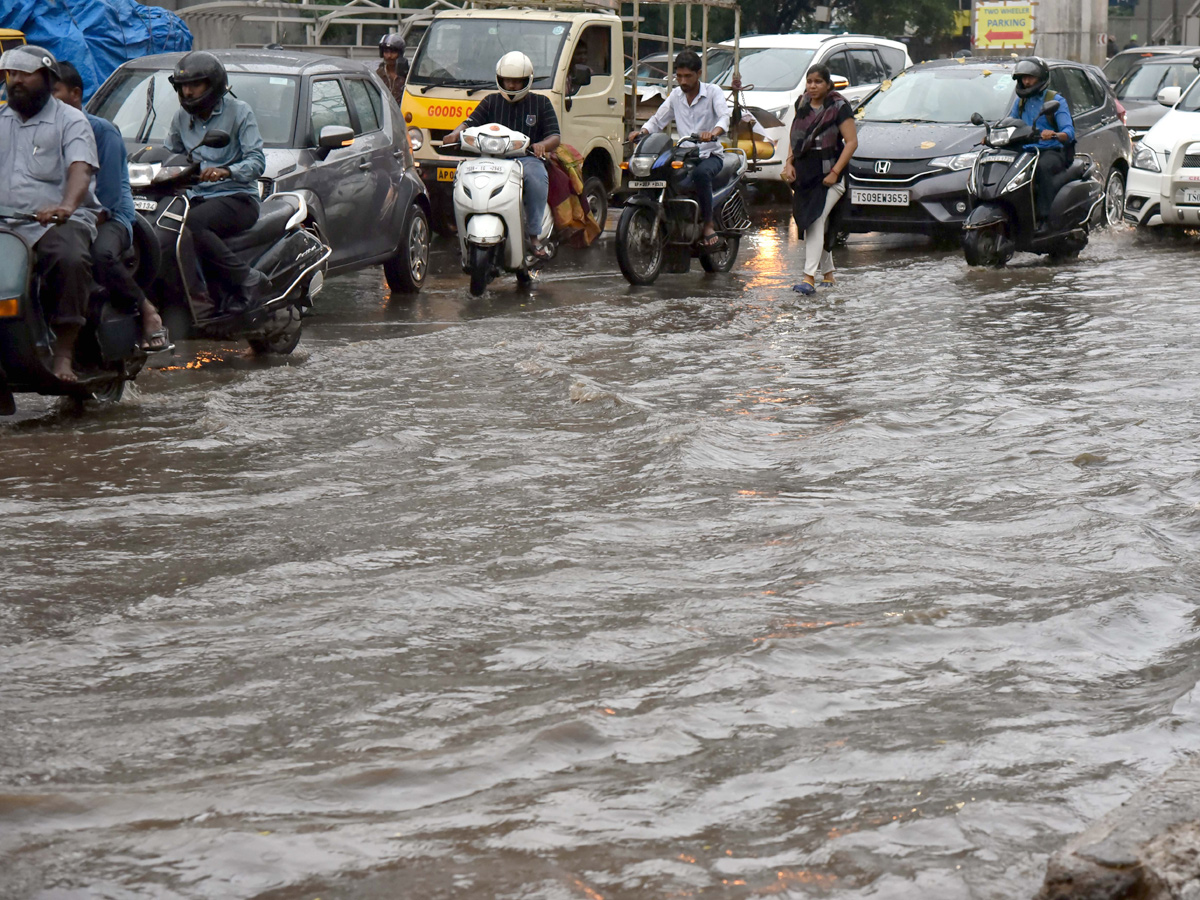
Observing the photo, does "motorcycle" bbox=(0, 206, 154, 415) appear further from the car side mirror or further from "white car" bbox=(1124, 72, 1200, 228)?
the car side mirror

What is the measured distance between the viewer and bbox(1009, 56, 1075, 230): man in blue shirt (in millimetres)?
13461

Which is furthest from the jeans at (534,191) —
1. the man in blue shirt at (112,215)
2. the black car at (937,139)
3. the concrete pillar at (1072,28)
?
the concrete pillar at (1072,28)

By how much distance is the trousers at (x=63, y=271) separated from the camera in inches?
280

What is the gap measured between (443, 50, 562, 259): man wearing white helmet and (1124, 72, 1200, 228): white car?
21.3ft

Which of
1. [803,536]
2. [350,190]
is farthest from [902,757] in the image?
[350,190]

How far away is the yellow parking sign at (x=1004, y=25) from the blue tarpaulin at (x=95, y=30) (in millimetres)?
18478

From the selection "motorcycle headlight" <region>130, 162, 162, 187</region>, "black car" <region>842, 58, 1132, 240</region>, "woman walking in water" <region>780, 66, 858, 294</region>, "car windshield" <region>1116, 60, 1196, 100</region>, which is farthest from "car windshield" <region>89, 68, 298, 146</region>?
"car windshield" <region>1116, 60, 1196, 100</region>

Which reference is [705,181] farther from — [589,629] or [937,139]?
[589,629]

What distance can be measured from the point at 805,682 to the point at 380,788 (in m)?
1.19

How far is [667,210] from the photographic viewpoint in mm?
12953

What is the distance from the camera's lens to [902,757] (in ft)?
12.0

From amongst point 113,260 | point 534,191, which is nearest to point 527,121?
point 534,191

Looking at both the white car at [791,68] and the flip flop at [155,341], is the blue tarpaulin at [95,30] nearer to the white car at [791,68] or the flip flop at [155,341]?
the white car at [791,68]

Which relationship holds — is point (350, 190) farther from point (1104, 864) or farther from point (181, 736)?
point (1104, 864)
